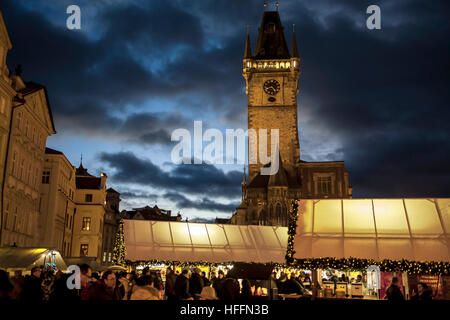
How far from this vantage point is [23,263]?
74.7 ft

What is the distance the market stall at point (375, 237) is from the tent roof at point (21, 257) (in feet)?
45.8

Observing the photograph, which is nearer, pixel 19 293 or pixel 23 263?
pixel 19 293

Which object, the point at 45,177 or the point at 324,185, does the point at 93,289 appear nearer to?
the point at 45,177

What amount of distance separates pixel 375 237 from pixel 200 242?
10644mm

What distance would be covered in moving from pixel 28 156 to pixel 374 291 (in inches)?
952

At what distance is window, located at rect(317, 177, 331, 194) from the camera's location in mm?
64500

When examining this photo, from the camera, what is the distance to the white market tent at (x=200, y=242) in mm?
22688

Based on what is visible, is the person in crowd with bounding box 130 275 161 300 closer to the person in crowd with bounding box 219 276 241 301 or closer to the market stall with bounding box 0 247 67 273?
the person in crowd with bounding box 219 276 241 301

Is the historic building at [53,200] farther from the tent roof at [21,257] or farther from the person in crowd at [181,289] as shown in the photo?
the person in crowd at [181,289]

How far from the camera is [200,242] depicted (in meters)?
24.1

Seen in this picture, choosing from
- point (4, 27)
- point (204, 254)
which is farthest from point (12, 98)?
point (204, 254)

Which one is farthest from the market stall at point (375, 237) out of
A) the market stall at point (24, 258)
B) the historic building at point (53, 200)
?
the historic building at point (53, 200)

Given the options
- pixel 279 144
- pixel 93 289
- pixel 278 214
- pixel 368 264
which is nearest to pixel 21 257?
pixel 368 264
